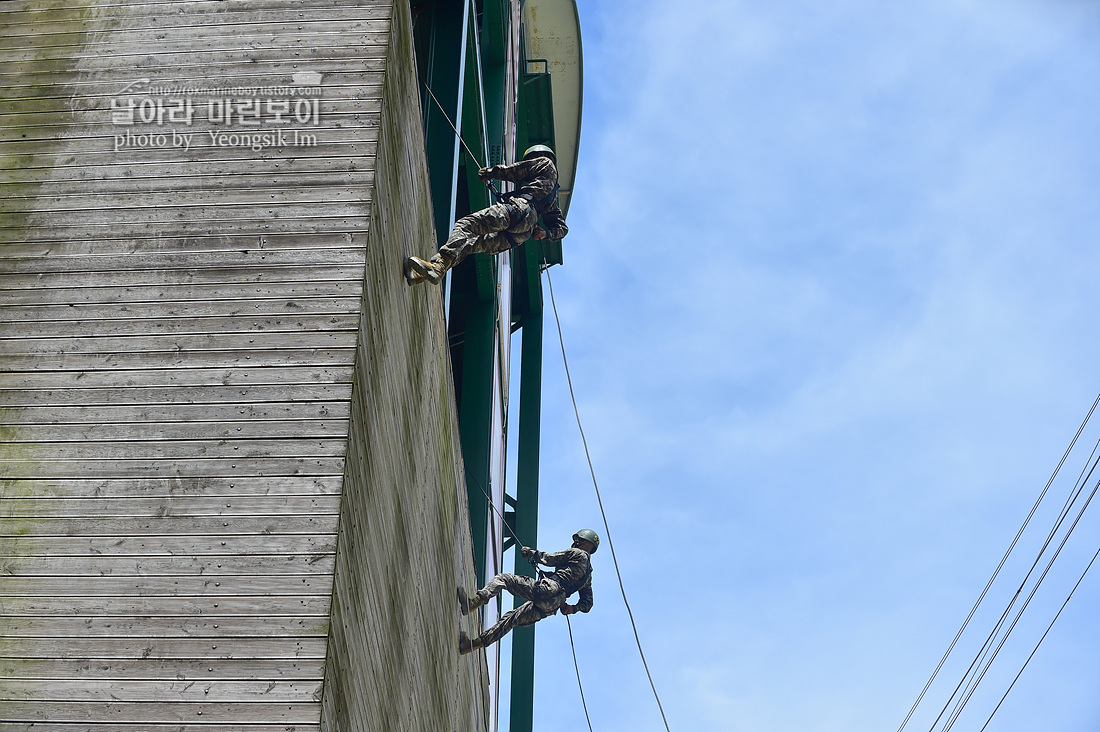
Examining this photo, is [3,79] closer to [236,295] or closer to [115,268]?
[115,268]

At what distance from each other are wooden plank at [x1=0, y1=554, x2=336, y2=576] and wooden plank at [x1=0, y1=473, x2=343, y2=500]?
32 centimetres

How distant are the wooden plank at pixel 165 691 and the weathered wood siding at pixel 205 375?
0.01 metres

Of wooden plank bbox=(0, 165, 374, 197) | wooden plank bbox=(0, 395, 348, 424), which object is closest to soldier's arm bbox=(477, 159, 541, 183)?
wooden plank bbox=(0, 165, 374, 197)

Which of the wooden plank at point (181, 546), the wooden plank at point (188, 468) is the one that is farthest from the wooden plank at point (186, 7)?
the wooden plank at point (181, 546)

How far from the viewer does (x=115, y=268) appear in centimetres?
736

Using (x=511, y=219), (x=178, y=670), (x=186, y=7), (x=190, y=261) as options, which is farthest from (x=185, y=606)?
(x=511, y=219)

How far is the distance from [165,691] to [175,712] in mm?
126

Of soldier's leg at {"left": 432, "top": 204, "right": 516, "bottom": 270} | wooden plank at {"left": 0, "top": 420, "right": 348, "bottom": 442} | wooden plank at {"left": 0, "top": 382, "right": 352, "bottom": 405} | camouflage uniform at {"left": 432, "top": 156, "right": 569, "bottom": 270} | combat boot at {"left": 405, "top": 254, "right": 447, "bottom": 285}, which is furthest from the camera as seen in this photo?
camouflage uniform at {"left": 432, "top": 156, "right": 569, "bottom": 270}

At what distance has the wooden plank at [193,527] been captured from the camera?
6.40 metres

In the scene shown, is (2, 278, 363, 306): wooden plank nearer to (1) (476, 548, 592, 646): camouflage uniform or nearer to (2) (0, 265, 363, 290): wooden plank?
(2) (0, 265, 363, 290): wooden plank

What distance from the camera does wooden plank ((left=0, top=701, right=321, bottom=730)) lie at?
586cm

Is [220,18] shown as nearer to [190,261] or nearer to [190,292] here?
[190,261]

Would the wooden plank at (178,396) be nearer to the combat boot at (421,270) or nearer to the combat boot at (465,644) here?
the combat boot at (421,270)

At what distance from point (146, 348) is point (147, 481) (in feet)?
2.99
